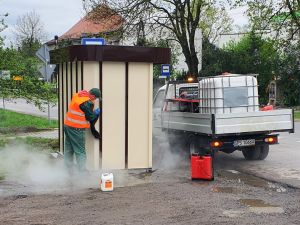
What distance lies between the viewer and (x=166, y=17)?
26.1m

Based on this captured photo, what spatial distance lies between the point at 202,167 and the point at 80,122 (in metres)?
2.33

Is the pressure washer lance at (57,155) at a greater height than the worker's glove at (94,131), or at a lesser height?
lesser

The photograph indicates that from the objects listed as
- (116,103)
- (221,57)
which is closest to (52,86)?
(116,103)

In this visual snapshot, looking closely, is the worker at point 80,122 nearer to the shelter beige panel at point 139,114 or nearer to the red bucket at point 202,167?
the shelter beige panel at point 139,114

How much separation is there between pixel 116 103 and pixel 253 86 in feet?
11.0

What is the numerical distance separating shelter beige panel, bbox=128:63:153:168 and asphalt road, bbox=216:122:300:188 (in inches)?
84.5

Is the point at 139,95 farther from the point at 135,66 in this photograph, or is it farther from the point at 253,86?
the point at 253,86

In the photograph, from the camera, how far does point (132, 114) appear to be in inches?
376

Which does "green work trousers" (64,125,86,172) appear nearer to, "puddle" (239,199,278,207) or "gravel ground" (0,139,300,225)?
"gravel ground" (0,139,300,225)

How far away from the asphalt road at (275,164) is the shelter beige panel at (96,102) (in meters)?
3.05

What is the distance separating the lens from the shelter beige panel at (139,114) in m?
9.50

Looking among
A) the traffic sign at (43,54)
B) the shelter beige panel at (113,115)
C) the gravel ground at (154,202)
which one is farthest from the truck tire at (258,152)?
the traffic sign at (43,54)

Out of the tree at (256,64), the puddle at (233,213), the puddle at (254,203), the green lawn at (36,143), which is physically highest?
the tree at (256,64)

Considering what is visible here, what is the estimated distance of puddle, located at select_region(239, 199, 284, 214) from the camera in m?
6.79
